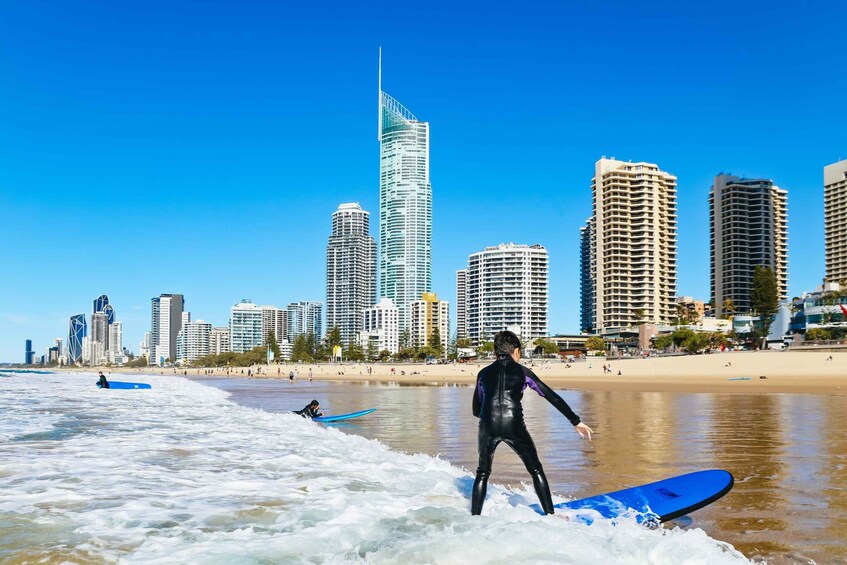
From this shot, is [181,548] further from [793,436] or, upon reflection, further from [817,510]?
[793,436]

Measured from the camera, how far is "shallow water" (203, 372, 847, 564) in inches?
264

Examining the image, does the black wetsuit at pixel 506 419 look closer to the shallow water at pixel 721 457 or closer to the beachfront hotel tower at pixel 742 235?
the shallow water at pixel 721 457

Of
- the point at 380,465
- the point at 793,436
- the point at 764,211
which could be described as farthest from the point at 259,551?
the point at 764,211

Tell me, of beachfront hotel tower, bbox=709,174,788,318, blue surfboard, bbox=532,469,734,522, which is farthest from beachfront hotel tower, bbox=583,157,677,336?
blue surfboard, bbox=532,469,734,522

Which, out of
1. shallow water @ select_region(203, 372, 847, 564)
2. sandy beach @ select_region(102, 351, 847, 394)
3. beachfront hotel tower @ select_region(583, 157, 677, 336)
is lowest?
sandy beach @ select_region(102, 351, 847, 394)

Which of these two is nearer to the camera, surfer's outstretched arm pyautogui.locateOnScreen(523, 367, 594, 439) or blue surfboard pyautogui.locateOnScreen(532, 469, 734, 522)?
surfer's outstretched arm pyautogui.locateOnScreen(523, 367, 594, 439)

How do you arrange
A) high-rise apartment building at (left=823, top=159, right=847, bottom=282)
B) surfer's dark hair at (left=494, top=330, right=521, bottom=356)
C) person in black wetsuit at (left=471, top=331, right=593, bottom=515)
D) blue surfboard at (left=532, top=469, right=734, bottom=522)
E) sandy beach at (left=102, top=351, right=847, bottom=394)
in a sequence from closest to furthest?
person in black wetsuit at (left=471, top=331, right=593, bottom=515) → surfer's dark hair at (left=494, top=330, right=521, bottom=356) → blue surfboard at (left=532, top=469, right=734, bottom=522) → sandy beach at (left=102, top=351, right=847, bottom=394) → high-rise apartment building at (left=823, top=159, right=847, bottom=282)

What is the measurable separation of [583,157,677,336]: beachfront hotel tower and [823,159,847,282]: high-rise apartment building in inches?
1841

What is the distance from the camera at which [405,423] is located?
20438mm

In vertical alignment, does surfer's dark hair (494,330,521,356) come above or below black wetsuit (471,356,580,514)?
above

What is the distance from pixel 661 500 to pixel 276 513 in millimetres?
4363

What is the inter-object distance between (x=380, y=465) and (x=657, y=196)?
508 ft

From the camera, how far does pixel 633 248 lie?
15312 centimetres

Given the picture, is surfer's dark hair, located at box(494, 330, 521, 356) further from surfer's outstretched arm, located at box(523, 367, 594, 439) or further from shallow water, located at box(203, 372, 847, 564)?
shallow water, located at box(203, 372, 847, 564)
